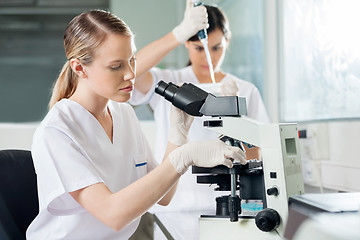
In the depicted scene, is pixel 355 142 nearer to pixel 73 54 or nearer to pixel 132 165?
pixel 132 165

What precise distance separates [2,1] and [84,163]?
1887mm

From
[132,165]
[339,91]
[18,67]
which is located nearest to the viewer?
[132,165]

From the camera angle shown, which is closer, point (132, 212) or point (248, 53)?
point (132, 212)

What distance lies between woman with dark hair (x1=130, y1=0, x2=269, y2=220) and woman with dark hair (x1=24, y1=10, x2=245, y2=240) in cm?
31

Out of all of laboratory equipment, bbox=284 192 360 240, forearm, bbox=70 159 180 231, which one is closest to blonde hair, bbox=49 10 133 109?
forearm, bbox=70 159 180 231

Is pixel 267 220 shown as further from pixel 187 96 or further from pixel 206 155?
pixel 187 96

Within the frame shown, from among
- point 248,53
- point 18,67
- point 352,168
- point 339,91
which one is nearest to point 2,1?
point 18,67

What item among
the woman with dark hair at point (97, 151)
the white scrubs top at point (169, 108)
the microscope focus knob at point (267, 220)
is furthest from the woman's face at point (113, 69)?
the white scrubs top at point (169, 108)

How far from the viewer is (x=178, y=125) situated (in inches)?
58.3

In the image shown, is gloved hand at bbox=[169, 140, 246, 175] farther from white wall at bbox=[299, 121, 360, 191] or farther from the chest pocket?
white wall at bbox=[299, 121, 360, 191]

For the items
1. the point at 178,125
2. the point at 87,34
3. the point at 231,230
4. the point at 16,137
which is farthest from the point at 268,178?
the point at 16,137

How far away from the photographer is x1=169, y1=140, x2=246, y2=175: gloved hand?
1.11 meters

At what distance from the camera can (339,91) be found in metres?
1.95

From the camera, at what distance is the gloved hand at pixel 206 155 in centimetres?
111
